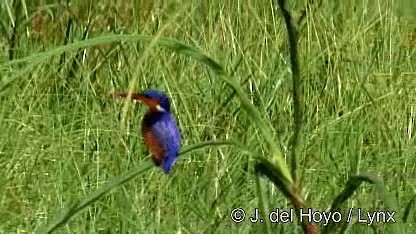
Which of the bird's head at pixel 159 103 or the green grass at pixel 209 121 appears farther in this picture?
the green grass at pixel 209 121

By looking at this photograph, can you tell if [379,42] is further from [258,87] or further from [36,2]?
[36,2]

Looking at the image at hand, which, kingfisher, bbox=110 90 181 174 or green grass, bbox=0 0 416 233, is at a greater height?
kingfisher, bbox=110 90 181 174

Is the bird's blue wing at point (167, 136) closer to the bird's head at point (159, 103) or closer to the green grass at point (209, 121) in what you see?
the bird's head at point (159, 103)

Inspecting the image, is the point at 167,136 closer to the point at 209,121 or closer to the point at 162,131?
the point at 162,131

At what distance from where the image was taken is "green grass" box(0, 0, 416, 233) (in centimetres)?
129

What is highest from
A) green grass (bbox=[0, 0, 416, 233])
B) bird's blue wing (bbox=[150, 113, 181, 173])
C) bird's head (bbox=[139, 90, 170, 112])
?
bird's head (bbox=[139, 90, 170, 112])

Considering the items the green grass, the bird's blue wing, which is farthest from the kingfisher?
the green grass

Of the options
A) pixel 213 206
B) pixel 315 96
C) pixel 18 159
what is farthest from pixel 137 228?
pixel 315 96

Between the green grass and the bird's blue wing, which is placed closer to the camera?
the bird's blue wing

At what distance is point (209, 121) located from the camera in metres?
1.55

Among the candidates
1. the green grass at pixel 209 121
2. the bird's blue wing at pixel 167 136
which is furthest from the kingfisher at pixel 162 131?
the green grass at pixel 209 121

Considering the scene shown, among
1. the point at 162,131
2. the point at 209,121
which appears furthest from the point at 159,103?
the point at 209,121

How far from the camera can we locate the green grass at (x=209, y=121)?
129 cm

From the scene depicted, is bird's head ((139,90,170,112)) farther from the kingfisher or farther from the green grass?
Result: the green grass
